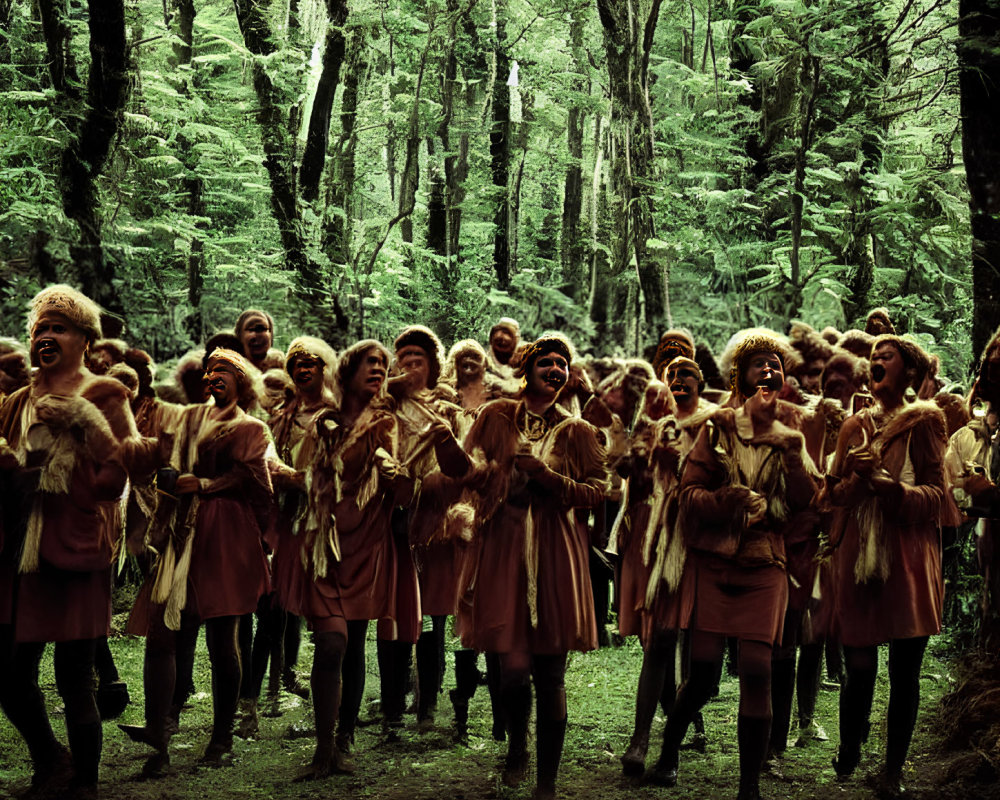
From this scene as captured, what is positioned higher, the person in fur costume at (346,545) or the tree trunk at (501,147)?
the tree trunk at (501,147)

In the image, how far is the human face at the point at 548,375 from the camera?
5652 millimetres

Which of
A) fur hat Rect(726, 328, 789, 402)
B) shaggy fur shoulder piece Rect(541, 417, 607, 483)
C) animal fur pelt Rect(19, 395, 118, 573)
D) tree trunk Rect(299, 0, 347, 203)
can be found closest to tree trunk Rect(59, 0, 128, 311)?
tree trunk Rect(299, 0, 347, 203)

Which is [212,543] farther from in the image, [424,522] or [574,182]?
[574,182]

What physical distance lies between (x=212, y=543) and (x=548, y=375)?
6.78ft

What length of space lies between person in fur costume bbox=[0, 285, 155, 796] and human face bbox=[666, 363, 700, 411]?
2901mm

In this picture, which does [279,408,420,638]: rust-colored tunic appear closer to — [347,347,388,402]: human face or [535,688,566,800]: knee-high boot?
[347,347,388,402]: human face

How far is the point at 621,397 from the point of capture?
816 cm

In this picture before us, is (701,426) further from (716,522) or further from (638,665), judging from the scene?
(638,665)

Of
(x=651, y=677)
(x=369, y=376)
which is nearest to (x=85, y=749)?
(x=369, y=376)

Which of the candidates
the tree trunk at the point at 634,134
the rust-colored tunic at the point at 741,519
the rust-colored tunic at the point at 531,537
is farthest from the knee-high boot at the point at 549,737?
the tree trunk at the point at 634,134

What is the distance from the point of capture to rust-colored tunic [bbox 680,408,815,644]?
538cm

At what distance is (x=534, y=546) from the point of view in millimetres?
5578

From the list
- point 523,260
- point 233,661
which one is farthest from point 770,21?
point 233,661

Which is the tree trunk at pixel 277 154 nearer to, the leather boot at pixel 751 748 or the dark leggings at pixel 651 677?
the dark leggings at pixel 651 677
